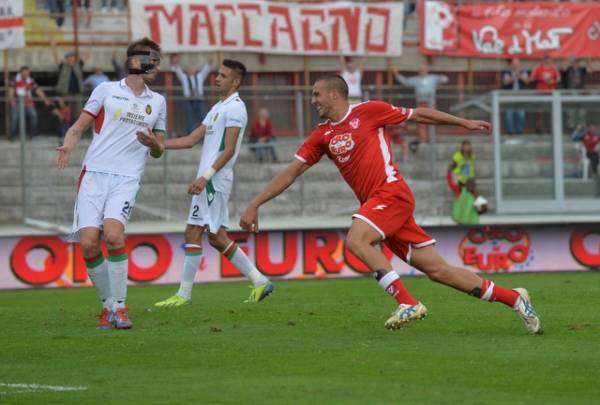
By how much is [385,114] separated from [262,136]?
13.9 meters

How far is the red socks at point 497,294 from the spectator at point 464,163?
13.1 metres

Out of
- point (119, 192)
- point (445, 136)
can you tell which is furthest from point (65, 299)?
point (445, 136)

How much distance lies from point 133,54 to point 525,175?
1320cm

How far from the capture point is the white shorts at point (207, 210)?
49.9 feet

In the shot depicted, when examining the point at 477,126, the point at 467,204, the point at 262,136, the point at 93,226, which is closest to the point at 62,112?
the point at 262,136

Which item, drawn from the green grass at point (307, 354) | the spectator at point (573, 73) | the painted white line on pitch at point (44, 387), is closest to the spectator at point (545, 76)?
the spectator at point (573, 73)

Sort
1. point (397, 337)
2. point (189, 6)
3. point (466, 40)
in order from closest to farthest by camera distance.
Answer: point (397, 337) < point (189, 6) < point (466, 40)

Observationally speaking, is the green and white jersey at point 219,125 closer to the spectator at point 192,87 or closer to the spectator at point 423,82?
the spectator at point 192,87

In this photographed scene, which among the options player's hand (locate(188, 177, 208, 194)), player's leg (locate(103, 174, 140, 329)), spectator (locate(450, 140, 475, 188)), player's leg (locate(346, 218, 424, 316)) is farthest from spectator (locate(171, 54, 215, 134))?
player's leg (locate(346, 218, 424, 316))

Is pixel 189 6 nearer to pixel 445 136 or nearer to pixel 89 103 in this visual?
pixel 445 136

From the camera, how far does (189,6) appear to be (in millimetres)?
29344

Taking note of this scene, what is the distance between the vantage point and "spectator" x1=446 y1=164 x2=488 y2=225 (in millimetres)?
23562

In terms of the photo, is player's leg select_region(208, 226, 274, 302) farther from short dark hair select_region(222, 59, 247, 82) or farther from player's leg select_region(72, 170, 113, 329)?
player's leg select_region(72, 170, 113, 329)

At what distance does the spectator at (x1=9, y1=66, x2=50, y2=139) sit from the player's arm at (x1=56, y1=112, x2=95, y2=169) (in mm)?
11772
